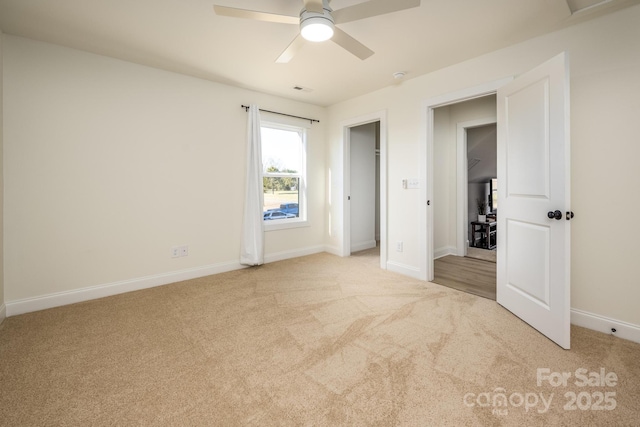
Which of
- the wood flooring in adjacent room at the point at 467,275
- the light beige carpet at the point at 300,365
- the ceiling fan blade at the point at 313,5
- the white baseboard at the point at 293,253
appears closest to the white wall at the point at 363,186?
the white baseboard at the point at 293,253

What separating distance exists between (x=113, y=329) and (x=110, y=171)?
1630mm

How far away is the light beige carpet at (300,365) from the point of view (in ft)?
4.47

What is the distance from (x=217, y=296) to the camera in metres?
2.89

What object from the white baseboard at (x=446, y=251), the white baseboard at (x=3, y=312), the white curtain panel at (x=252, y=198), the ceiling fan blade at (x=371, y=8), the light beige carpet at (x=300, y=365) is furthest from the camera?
the white baseboard at (x=446, y=251)

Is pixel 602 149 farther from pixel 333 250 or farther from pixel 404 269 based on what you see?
pixel 333 250

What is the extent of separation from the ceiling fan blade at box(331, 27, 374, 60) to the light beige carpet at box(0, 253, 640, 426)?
2.18 metres

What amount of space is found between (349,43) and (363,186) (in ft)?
10.5

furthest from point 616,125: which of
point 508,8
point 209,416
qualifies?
point 209,416

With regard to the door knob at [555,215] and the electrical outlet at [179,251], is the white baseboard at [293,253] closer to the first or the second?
the electrical outlet at [179,251]

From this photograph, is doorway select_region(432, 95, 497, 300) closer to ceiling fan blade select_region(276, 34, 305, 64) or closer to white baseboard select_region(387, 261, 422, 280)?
white baseboard select_region(387, 261, 422, 280)

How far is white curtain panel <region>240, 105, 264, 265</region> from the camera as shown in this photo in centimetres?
377

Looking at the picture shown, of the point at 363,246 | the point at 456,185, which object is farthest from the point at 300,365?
the point at 456,185

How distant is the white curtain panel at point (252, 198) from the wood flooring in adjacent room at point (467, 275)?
2.41 metres

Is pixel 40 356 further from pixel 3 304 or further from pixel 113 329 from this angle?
pixel 3 304
